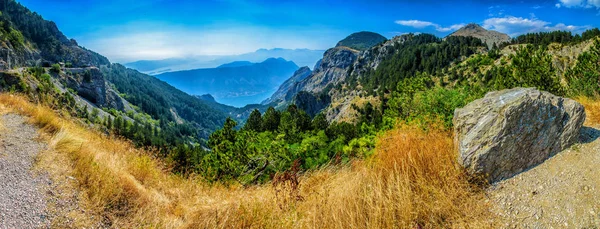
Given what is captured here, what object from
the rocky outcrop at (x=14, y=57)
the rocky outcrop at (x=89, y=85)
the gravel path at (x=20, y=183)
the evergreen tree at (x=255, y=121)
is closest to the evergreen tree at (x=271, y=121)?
the evergreen tree at (x=255, y=121)

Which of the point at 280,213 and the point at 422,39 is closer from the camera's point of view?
the point at 280,213

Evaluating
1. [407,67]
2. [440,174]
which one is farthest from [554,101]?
[407,67]

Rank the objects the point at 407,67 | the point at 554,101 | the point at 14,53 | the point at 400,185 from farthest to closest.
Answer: the point at 407,67 → the point at 14,53 → the point at 554,101 → the point at 400,185

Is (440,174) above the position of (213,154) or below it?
above

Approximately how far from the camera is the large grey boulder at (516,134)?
14.2 feet

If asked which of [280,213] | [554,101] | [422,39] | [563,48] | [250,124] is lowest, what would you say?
[250,124]

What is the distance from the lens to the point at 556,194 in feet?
12.3

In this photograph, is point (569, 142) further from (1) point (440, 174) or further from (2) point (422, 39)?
(2) point (422, 39)

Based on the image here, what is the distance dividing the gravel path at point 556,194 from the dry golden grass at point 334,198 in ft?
0.93

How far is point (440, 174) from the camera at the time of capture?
14.3 ft

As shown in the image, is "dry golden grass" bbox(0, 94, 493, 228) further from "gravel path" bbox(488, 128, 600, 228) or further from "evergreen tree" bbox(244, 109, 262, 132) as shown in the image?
"evergreen tree" bbox(244, 109, 262, 132)

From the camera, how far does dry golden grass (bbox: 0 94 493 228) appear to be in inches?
150

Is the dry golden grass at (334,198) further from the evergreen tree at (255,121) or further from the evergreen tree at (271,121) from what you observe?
the evergreen tree at (255,121)

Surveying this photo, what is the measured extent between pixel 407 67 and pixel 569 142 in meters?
145
